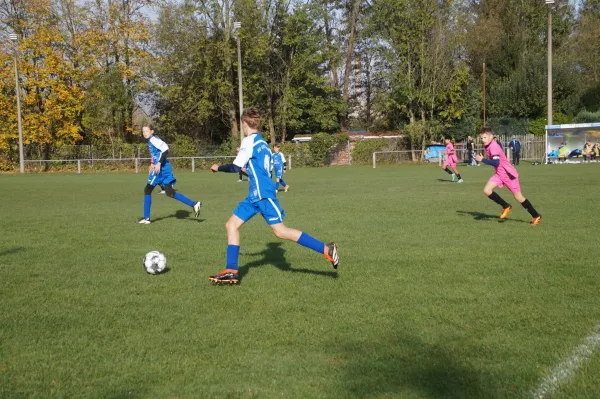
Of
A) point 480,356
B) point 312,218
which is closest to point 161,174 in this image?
point 312,218

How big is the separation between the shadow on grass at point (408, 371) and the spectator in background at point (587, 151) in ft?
112

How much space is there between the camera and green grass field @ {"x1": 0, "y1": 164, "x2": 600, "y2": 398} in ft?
11.9

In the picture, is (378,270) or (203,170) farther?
(203,170)

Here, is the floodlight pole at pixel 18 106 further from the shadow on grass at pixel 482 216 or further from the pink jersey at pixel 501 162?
the pink jersey at pixel 501 162

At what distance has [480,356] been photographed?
3980 millimetres

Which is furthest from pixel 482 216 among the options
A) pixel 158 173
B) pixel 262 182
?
pixel 262 182

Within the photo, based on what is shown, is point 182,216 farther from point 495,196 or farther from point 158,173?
point 495,196

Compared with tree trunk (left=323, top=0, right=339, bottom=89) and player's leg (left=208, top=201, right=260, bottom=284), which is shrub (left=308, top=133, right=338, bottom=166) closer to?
tree trunk (left=323, top=0, right=339, bottom=89)

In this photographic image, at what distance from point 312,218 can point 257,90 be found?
34.4 metres

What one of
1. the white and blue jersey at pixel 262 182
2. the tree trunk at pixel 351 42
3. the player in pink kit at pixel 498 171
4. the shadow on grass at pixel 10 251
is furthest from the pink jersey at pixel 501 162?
the tree trunk at pixel 351 42

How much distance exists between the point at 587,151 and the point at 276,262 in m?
32.0

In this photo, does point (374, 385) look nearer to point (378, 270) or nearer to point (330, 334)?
point (330, 334)

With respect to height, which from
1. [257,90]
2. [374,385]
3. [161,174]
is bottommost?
[374,385]

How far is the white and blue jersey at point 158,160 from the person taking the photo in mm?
11672
